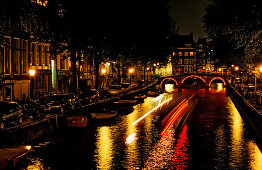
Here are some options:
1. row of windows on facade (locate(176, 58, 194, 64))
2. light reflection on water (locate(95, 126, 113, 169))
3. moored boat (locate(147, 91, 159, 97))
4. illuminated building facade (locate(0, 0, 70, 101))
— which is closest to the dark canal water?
light reflection on water (locate(95, 126, 113, 169))

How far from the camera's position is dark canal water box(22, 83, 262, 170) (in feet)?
60.4

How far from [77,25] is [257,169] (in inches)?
919

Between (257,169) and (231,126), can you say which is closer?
(257,169)

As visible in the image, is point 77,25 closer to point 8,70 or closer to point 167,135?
point 8,70

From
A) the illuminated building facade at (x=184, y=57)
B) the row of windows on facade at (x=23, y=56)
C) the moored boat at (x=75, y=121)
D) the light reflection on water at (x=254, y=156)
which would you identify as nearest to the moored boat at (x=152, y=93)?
the row of windows on facade at (x=23, y=56)

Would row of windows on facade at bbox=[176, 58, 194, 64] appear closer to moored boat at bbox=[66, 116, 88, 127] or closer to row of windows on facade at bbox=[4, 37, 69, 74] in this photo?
row of windows on facade at bbox=[4, 37, 69, 74]

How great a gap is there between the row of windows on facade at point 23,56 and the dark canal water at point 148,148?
13.2 metres

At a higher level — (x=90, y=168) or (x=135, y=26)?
(x=135, y=26)

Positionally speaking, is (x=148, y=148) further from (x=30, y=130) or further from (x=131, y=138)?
(x=30, y=130)

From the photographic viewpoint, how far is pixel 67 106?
29.2 metres

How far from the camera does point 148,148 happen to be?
71.5 feet

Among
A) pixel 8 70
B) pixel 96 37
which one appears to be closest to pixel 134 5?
pixel 96 37

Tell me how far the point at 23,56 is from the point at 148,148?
24271mm

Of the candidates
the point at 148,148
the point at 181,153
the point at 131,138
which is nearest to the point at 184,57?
the point at 131,138
